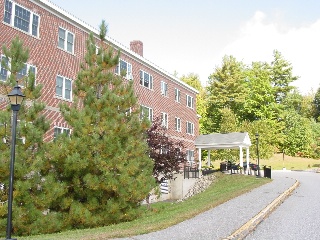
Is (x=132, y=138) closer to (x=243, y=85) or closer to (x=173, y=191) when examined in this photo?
(x=173, y=191)

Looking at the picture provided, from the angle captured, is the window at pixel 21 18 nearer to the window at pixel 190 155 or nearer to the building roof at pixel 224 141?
the window at pixel 190 155

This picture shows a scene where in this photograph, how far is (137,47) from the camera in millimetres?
32656

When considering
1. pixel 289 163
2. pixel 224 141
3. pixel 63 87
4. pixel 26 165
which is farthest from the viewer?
pixel 289 163

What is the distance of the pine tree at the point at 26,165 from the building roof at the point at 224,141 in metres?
28.6

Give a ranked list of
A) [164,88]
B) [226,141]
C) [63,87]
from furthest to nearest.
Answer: [226,141], [164,88], [63,87]

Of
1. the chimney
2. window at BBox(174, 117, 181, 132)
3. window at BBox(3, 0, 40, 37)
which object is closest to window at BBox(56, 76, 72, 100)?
window at BBox(3, 0, 40, 37)

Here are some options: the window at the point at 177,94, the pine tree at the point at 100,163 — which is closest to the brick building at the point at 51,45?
the pine tree at the point at 100,163

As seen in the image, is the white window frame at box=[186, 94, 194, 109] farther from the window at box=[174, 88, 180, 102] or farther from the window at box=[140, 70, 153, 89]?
the window at box=[140, 70, 153, 89]

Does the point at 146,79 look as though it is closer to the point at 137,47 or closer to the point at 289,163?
the point at 137,47

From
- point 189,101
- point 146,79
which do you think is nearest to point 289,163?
point 189,101

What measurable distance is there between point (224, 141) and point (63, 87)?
74.8ft

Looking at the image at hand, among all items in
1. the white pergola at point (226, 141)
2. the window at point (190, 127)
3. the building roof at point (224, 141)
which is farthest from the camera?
the window at point (190, 127)

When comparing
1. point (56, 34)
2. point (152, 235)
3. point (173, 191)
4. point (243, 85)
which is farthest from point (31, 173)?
point (243, 85)

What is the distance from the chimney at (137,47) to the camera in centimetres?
3262
